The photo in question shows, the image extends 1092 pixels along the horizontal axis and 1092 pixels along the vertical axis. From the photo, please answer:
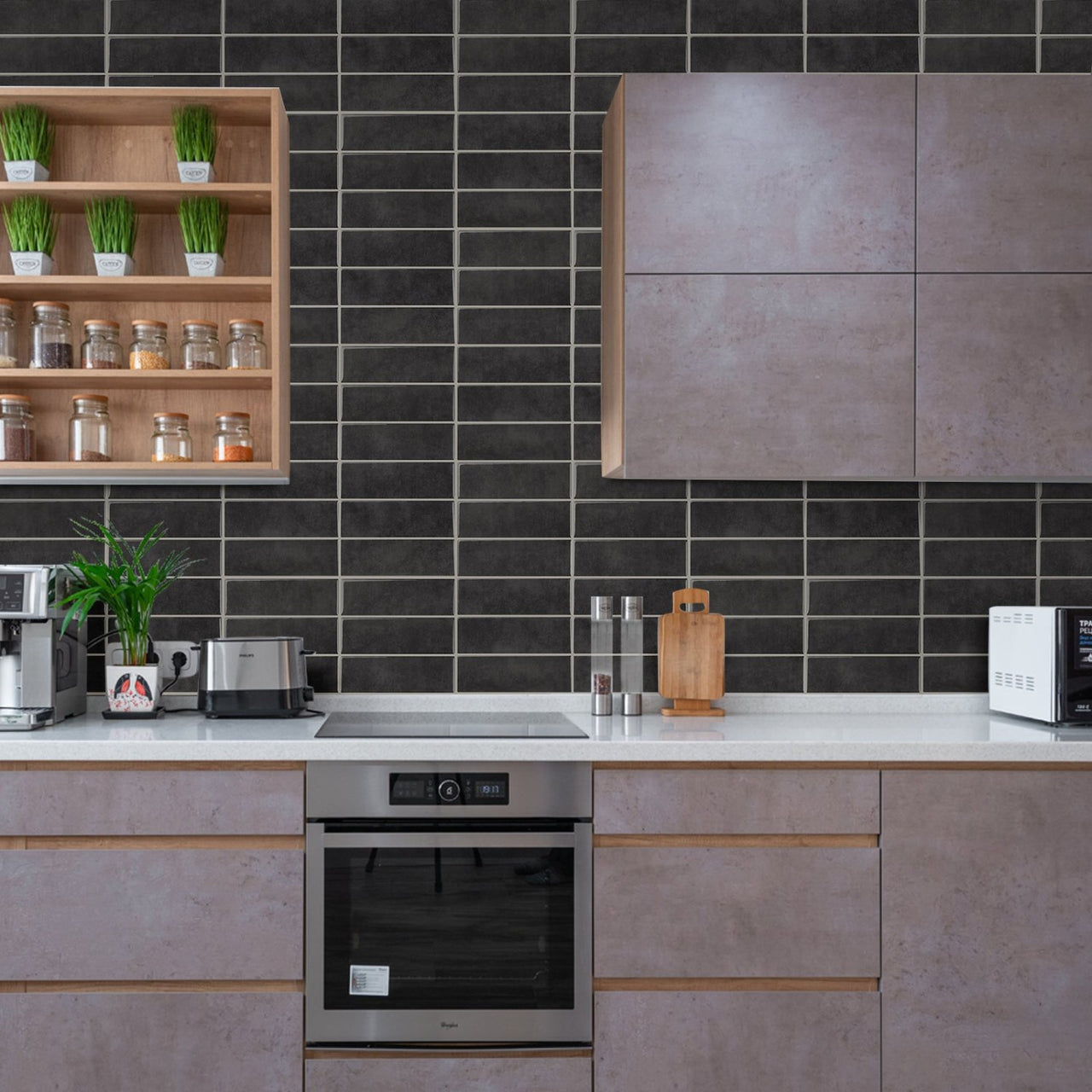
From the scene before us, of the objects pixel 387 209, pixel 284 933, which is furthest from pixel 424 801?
pixel 387 209

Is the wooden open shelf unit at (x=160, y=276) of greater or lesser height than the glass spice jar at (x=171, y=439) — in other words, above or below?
above

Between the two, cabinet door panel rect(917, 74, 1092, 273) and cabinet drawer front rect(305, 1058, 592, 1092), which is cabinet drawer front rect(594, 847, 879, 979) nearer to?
cabinet drawer front rect(305, 1058, 592, 1092)

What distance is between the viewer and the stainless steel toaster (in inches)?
89.8

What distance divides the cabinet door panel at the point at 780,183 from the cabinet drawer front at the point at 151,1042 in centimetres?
175

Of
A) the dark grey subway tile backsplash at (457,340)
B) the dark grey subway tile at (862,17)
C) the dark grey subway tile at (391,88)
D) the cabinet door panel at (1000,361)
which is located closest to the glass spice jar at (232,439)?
the dark grey subway tile backsplash at (457,340)

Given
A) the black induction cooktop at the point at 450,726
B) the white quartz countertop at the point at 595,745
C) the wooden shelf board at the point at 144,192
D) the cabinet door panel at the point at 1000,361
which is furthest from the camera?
the wooden shelf board at the point at 144,192

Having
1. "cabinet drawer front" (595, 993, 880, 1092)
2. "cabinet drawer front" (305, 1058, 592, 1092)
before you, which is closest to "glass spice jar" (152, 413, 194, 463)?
"cabinet drawer front" (305, 1058, 592, 1092)

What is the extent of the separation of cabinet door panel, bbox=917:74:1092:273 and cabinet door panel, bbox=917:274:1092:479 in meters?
0.06

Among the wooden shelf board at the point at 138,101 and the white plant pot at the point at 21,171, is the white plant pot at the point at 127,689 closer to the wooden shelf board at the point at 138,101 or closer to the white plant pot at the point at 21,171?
the white plant pot at the point at 21,171

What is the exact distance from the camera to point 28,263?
2350 mm

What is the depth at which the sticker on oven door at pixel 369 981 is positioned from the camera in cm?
197

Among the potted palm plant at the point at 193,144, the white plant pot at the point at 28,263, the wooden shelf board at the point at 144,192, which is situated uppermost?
the potted palm plant at the point at 193,144

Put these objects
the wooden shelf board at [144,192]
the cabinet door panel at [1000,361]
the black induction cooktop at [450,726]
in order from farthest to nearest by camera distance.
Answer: the wooden shelf board at [144,192], the cabinet door panel at [1000,361], the black induction cooktop at [450,726]

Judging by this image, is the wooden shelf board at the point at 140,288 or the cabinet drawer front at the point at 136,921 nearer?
the cabinet drawer front at the point at 136,921
